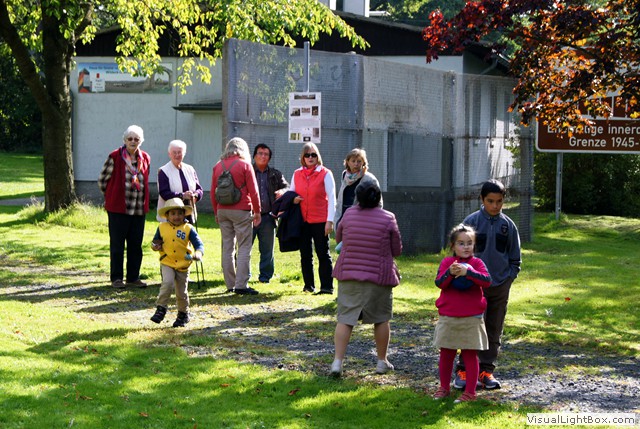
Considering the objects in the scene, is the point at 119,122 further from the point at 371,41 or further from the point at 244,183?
the point at 244,183

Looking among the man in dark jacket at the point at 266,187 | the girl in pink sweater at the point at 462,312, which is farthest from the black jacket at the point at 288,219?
the girl in pink sweater at the point at 462,312

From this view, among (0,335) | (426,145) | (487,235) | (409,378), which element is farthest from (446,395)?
(426,145)

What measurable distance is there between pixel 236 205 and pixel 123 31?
9.17m

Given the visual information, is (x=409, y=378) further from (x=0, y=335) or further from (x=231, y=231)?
(x=231, y=231)

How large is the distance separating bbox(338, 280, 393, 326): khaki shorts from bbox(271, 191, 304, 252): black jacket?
3.98 meters

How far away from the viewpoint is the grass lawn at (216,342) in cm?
696

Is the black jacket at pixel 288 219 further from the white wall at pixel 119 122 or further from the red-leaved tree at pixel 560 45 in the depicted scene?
the white wall at pixel 119 122

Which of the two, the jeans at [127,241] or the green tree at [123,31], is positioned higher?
the green tree at [123,31]

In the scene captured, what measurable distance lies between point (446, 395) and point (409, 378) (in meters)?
0.78

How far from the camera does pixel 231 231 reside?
12273 millimetres

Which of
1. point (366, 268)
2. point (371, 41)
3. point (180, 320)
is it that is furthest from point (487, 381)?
point (371, 41)

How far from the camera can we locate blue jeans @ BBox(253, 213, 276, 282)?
12.9 meters

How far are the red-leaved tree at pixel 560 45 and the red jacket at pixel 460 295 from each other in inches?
177

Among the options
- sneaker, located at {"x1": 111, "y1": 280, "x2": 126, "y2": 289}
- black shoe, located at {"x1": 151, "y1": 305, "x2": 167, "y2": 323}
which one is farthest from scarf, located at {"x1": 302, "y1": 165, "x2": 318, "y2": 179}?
black shoe, located at {"x1": 151, "y1": 305, "x2": 167, "y2": 323}
